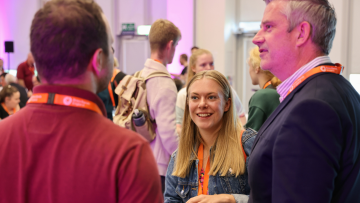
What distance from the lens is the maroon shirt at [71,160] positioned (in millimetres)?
785

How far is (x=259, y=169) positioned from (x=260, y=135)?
0.15 m

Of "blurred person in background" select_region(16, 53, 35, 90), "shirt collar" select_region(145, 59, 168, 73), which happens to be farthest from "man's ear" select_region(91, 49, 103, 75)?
"blurred person in background" select_region(16, 53, 35, 90)

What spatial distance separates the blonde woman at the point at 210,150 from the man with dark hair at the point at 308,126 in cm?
47

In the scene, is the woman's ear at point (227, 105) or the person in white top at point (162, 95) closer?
the woman's ear at point (227, 105)

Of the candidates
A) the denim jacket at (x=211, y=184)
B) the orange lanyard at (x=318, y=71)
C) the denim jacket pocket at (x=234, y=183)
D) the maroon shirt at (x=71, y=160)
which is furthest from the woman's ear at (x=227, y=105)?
the maroon shirt at (x=71, y=160)

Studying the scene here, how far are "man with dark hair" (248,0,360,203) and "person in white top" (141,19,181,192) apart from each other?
3.99 feet

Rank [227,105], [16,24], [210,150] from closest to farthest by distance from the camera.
A: [210,150]
[227,105]
[16,24]

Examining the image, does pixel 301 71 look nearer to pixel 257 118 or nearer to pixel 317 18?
pixel 317 18

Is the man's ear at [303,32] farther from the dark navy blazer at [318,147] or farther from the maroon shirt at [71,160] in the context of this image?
the maroon shirt at [71,160]

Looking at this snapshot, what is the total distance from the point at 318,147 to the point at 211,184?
822mm

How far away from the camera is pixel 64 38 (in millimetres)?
807

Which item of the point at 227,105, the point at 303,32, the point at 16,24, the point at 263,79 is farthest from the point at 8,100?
the point at 16,24

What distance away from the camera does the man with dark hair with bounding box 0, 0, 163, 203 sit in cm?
79

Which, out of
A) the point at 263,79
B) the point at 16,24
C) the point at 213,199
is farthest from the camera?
the point at 16,24
